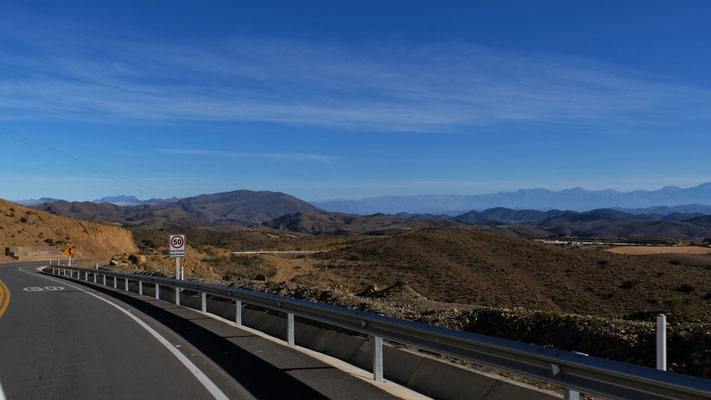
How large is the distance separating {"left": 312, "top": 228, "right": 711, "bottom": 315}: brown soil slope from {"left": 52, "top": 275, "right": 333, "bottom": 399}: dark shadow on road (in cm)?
1683

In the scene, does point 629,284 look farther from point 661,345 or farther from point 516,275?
point 661,345

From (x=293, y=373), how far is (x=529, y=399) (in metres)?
3.66

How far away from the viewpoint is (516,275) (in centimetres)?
4222

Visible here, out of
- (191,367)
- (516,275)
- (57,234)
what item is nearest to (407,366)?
(191,367)

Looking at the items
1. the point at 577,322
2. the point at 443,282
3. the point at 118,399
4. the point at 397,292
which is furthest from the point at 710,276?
the point at 118,399

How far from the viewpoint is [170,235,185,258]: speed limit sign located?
23156 millimetres

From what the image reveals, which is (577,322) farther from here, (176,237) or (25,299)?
(25,299)

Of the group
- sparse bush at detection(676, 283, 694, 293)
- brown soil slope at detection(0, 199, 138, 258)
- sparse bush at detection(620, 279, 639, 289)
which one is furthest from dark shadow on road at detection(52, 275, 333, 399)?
brown soil slope at detection(0, 199, 138, 258)

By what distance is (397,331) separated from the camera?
7387mm

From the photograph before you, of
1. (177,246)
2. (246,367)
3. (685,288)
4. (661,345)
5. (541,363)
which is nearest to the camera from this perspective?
(541,363)

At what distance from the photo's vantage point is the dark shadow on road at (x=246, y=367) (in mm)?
7254

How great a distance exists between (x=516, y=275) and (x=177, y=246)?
26.9m

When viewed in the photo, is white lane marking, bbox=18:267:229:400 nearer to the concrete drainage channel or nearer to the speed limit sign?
the concrete drainage channel

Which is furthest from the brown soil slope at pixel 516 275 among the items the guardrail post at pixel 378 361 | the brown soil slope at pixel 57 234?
the brown soil slope at pixel 57 234
